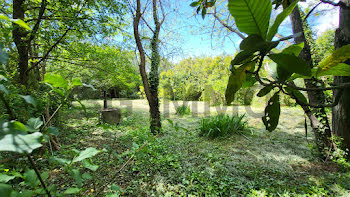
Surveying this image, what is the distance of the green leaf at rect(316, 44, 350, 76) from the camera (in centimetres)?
36

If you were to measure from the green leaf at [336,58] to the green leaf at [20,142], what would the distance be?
64 cm

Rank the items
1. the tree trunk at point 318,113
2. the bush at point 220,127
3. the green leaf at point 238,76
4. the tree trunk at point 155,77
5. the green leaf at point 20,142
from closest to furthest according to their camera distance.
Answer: the green leaf at point 20,142 < the green leaf at point 238,76 < the tree trunk at point 318,113 < the bush at point 220,127 < the tree trunk at point 155,77

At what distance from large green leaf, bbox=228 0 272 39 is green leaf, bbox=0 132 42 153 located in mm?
425

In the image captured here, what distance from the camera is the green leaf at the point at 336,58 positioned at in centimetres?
36

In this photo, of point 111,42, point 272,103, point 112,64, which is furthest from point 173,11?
point 272,103

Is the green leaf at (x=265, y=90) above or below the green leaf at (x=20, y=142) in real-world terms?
above

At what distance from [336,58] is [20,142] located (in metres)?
0.68

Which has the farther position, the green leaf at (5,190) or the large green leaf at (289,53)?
the large green leaf at (289,53)

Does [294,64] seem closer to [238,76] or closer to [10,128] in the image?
[238,76]

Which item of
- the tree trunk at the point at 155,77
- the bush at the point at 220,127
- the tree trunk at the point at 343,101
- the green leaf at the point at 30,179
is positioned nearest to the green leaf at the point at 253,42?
the green leaf at the point at 30,179

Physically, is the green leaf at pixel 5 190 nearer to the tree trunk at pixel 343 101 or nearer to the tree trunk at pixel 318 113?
the tree trunk at pixel 343 101

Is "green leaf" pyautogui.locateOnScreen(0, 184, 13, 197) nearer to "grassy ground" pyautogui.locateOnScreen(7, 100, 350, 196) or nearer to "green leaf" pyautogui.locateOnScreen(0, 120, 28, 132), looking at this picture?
"green leaf" pyautogui.locateOnScreen(0, 120, 28, 132)

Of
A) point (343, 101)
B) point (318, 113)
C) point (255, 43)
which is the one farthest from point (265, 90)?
point (318, 113)

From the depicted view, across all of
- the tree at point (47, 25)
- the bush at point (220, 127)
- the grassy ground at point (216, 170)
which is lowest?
the grassy ground at point (216, 170)
